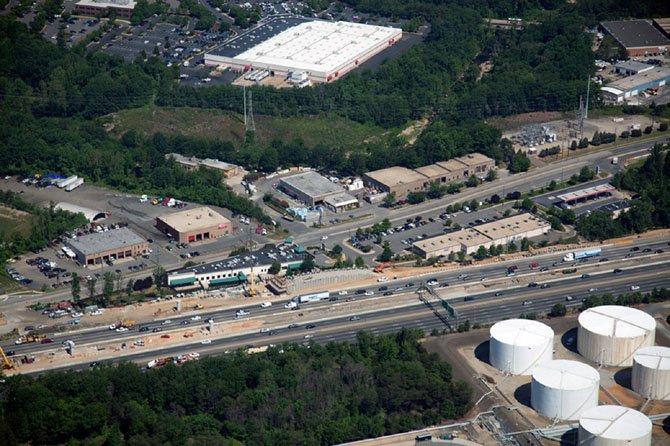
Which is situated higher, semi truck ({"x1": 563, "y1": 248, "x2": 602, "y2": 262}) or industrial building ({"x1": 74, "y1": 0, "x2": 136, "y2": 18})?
industrial building ({"x1": 74, "y1": 0, "x2": 136, "y2": 18})

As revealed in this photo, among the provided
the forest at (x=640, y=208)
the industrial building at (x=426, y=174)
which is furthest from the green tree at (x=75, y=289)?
the forest at (x=640, y=208)

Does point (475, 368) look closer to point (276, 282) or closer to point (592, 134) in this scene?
point (276, 282)

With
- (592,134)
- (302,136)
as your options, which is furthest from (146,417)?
(592,134)

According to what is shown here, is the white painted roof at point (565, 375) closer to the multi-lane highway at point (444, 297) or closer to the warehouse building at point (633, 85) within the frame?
the multi-lane highway at point (444, 297)

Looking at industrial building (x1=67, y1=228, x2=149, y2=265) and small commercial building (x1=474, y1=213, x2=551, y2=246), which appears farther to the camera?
small commercial building (x1=474, y1=213, x2=551, y2=246)

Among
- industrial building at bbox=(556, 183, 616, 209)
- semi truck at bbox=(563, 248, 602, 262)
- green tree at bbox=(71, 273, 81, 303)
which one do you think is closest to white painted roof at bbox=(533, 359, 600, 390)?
semi truck at bbox=(563, 248, 602, 262)

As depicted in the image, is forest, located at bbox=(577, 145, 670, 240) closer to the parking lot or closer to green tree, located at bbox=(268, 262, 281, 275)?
green tree, located at bbox=(268, 262, 281, 275)

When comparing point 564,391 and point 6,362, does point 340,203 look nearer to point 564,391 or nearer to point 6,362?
point 6,362
